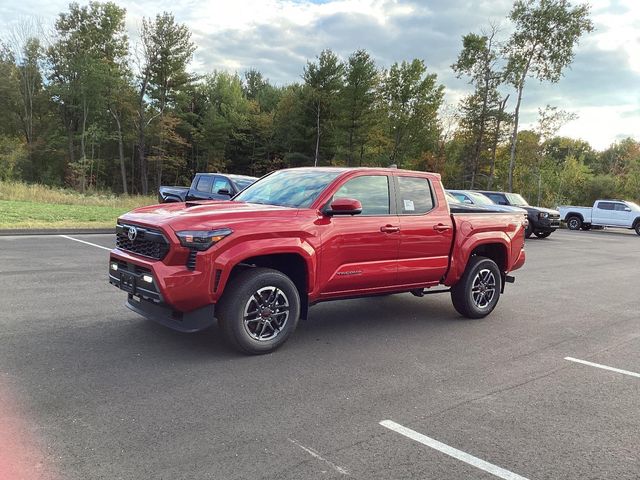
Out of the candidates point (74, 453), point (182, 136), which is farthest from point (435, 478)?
point (182, 136)

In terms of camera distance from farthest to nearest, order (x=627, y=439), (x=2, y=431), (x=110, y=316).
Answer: (x=110, y=316)
(x=627, y=439)
(x=2, y=431)

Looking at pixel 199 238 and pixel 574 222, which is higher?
pixel 199 238

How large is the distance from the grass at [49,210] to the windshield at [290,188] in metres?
10.6

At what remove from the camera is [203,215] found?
4574 mm

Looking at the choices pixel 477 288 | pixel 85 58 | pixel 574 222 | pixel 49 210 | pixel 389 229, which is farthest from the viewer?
pixel 85 58

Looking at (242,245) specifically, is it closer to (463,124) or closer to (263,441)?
(263,441)

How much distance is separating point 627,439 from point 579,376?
4.18ft

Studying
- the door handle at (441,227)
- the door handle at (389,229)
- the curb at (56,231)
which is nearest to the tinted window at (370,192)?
the door handle at (389,229)

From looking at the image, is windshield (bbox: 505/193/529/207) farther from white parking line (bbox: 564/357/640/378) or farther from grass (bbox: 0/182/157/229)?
white parking line (bbox: 564/357/640/378)

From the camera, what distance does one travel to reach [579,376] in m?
4.71

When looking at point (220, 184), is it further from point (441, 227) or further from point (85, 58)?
point (85, 58)

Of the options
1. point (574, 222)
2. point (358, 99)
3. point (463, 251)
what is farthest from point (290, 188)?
point (358, 99)

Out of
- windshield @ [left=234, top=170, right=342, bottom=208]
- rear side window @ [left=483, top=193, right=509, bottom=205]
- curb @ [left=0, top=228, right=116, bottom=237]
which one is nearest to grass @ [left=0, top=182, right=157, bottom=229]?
curb @ [left=0, top=228, right=116, bottom=237]

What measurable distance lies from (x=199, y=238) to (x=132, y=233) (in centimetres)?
89
